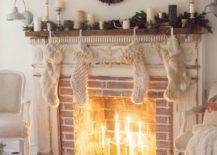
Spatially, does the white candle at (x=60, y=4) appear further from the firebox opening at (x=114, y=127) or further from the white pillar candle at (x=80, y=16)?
the firebox opening at (x=114, y=127)

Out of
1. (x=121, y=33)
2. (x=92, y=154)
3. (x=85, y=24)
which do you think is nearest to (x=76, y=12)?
(x=85, y=24)

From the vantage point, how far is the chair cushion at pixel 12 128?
382cm

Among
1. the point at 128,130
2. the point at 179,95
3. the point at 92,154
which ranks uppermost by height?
the point at 179,95

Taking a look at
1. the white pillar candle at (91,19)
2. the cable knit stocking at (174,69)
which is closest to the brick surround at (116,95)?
the cable knit stocking at (174,69)

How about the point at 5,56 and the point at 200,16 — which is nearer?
the point at 200,16

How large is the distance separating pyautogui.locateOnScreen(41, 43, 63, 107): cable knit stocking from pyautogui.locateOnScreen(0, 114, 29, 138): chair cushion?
419mm

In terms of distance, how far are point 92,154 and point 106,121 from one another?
386mm

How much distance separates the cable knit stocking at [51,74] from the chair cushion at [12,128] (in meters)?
0.42

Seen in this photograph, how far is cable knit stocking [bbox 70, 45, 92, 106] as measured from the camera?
4000 mm

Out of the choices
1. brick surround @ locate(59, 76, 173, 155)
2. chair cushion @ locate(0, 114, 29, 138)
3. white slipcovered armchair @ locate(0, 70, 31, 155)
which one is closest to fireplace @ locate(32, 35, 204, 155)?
brick surround @ locate(59, 76, 173, 155)

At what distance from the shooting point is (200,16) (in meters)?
3.46

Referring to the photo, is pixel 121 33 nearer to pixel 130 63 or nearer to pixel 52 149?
pixel 130 63

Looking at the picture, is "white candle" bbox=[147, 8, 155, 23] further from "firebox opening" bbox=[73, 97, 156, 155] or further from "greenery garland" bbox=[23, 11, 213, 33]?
"firebox opening" bbox=[73, 97, 156, 155]

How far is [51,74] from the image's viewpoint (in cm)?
413
